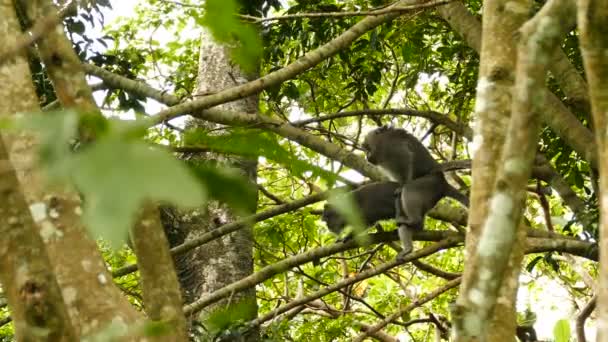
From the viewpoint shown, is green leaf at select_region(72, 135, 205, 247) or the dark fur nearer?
green leaf at select_region(72, 135, 205, 247)

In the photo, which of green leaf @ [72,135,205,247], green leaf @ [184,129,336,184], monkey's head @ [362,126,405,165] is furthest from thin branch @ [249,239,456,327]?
green leaf @ [72,135,205,247]

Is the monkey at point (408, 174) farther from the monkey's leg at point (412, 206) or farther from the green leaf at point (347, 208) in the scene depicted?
the green leaf at point (347, 208)

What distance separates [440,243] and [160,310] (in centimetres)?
365

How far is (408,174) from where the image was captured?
7254 millimetres

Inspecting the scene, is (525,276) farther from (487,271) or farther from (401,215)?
(487,271)

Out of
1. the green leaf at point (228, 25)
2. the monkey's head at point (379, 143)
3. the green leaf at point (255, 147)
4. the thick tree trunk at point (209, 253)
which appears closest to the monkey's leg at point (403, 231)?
the monkey's head at point (379, 143)

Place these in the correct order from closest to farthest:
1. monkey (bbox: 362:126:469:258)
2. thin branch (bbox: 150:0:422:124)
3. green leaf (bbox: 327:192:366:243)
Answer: green leaf (bbox: 327:192:366:243)
thin branch (bbox: 150:0:422:124)
monkey (bbox: 362:126:469:258)

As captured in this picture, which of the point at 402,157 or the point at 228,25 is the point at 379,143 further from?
the point at 228,25

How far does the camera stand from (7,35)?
231 cm

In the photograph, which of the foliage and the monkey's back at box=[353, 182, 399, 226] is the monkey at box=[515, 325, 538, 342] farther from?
the monkey's back at box=[353, 182, 399, 226]

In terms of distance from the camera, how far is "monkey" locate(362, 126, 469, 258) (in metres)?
6.72

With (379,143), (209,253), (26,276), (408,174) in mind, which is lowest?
(26,276)

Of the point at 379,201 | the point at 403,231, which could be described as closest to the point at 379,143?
the point at 379,201

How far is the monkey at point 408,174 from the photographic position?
6723 millimetres
